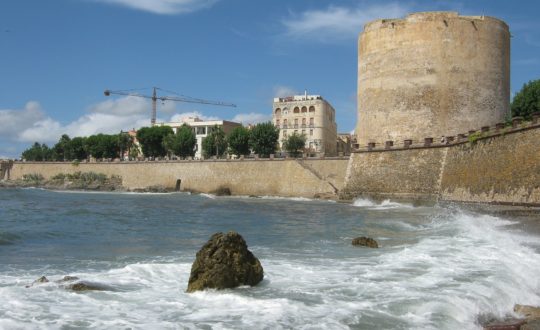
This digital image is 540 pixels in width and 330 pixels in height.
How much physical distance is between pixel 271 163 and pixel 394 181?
16134mm

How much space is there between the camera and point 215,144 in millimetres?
67375

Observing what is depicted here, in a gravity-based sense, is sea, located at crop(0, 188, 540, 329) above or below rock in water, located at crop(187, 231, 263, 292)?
below

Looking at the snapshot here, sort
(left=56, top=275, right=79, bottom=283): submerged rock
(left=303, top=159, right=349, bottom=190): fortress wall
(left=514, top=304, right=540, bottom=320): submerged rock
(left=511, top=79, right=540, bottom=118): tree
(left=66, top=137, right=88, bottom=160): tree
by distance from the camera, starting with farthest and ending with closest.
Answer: (left=66, top=137, right=88, bottom=160): tree, (left=303, top=159, right=349, bottom=190): fortress wall, (left=511, top=79, right=540, bottom=118): tree, (left=56, top=275, right=79, bottom=283): submerged rock, (left=514, top=304, right=540, bottom=320): submerged rock

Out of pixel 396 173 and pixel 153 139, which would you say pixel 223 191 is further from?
Answer: pixel 153 139

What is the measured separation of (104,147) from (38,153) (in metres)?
27.7

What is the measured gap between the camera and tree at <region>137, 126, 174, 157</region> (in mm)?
68500

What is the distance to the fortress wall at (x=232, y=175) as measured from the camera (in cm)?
4181

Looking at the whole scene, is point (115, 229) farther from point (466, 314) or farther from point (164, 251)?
point (466, 314)

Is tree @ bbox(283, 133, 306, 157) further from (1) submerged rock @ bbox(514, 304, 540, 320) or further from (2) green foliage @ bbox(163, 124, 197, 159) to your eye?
(1) submerged rock @ bbox(514, 304, 540, 320)


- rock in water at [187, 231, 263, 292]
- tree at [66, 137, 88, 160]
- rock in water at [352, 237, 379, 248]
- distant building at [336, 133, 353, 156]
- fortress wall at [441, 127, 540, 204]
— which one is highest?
distant building at [336, 133, 353, 156]

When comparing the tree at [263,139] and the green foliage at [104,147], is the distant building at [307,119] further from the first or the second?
the green foliage at [104,147]

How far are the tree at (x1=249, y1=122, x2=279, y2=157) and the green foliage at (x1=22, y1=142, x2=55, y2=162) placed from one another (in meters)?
43.1

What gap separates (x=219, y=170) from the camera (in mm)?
50375

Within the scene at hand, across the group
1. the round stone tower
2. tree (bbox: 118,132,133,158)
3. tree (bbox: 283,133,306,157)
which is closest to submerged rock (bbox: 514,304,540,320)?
the round stone tower
